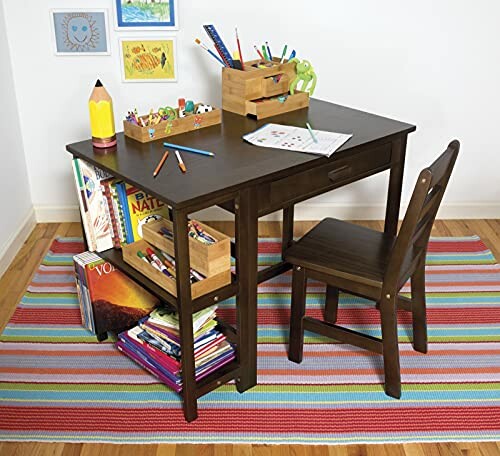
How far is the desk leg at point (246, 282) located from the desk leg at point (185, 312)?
0.61ft

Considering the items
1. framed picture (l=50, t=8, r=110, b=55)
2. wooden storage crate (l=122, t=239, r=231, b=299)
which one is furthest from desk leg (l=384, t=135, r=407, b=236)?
framed picture (l=50, t=8, r=110, b=55)

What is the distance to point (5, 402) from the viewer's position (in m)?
2.11

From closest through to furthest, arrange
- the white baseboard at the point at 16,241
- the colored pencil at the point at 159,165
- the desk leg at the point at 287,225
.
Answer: the colored pencil at the point at 159,165 < the desk leg at the point at 287,225 < the white baseboard at the point at 16,241

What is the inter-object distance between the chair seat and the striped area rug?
382 mm

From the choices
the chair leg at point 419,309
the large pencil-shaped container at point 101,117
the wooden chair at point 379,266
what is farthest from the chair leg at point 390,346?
the large pencil-shaped container at point 101,117

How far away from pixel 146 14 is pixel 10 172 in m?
0.89

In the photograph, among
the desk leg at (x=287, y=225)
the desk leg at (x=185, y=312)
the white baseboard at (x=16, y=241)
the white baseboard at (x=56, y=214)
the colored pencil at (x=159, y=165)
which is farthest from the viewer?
the white baseboard at (x=56, y=214)

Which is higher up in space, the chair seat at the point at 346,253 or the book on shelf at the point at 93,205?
the book on shelf at the point at 93,205

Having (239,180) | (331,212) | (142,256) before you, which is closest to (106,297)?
(142,256)

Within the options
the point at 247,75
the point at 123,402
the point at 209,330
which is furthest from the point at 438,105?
the point at 123,402

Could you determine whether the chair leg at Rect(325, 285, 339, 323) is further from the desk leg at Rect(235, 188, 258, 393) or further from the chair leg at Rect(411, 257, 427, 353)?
the desk leg at Rect(235, 188, 258, 393)

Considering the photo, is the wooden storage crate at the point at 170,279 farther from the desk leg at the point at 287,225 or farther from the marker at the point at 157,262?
the desk leg at the point at 287,225

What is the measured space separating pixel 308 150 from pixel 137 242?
60 centimetres

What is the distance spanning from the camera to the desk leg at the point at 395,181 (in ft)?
7.57
